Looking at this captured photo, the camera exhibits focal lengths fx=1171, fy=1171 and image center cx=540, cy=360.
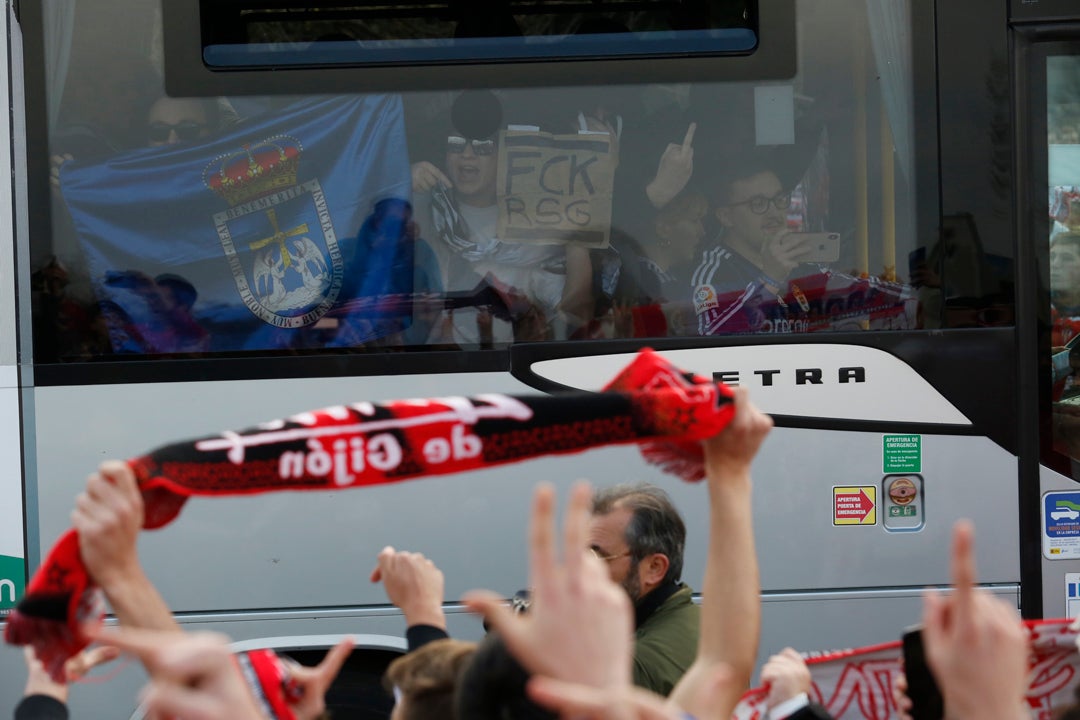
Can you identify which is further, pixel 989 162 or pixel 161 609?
pixel 989 162

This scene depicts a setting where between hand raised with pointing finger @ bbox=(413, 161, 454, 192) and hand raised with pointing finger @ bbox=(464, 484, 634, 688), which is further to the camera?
hand raised with pointing finger @ bbox=(413, 161, 454, 192)

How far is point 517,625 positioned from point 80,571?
2.72 ft

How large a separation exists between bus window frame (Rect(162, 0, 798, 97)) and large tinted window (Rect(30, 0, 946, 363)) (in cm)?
3

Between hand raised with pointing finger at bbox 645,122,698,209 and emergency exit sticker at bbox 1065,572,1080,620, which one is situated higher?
hand raised with pointing finger at bbox 645,122,698,209

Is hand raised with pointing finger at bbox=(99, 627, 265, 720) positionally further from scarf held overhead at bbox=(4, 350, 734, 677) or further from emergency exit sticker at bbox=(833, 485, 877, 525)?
emergency exit sticker at bbox=(833, 485, 877, 525)

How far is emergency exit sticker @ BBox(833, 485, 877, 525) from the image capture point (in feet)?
12.2

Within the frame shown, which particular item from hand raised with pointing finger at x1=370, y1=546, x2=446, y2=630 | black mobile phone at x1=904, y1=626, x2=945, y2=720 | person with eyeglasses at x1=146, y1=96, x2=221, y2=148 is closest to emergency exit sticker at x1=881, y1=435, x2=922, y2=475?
black mobile phone at x1=904, y1=626, x2=945, y2=720

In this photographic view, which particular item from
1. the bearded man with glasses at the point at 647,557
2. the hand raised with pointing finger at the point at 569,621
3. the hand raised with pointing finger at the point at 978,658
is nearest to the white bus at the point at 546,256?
the bearded man with glasses at the point at 647,557

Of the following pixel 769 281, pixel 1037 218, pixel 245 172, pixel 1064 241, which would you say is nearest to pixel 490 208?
pixel 245 172

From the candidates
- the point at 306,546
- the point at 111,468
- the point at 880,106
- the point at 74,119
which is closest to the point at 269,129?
the point at 74,119

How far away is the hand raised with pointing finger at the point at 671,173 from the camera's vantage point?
3766 mm

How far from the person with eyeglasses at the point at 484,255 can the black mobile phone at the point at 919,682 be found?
188 centimetres

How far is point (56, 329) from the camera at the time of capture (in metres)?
3.67

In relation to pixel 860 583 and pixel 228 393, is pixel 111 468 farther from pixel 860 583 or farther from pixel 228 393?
pixel 860 583
